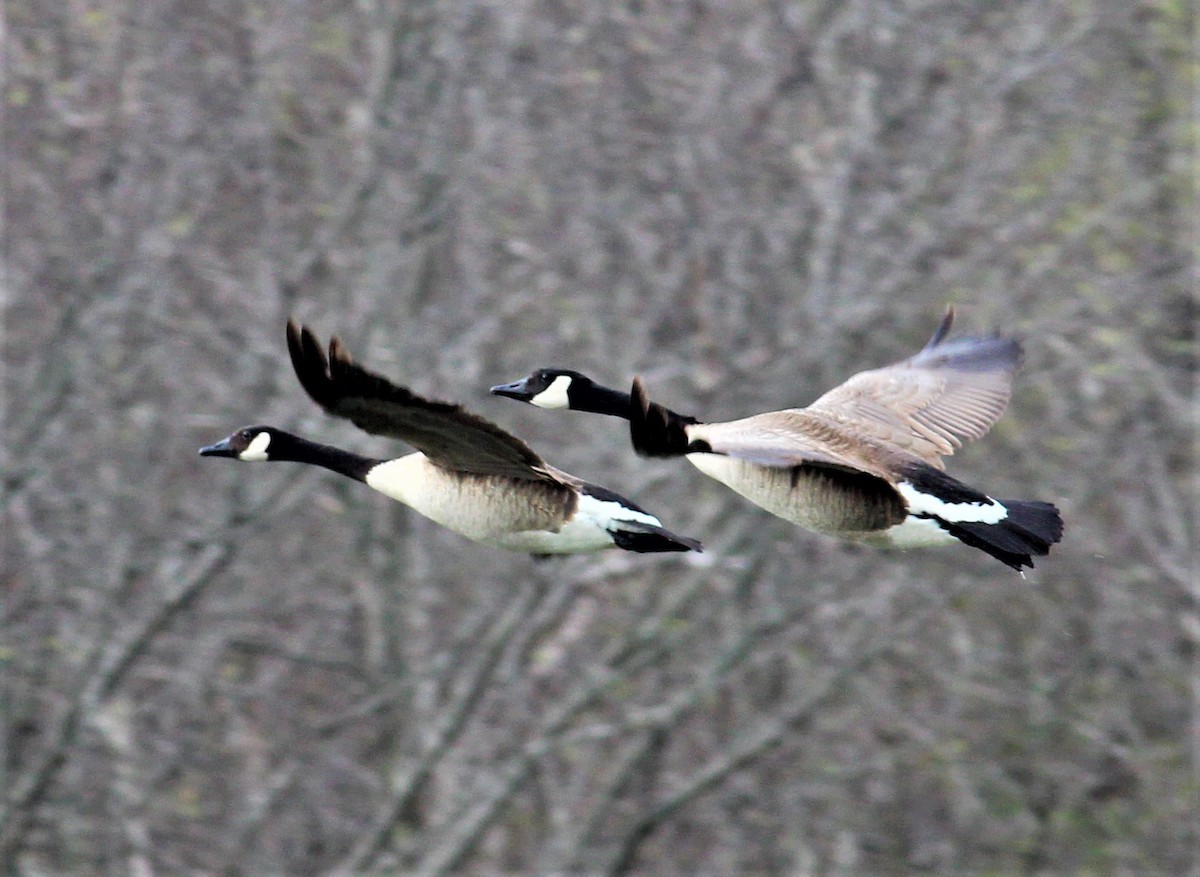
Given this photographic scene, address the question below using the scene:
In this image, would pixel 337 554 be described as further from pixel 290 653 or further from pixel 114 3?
pixel 114 3

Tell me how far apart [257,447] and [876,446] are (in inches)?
89.6

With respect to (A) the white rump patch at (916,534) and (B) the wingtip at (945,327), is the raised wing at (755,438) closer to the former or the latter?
(A) the white rump patch at (916,534)

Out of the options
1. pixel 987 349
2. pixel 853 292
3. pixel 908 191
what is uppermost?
pixel 908 191

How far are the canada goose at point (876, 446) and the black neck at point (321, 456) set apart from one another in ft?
1.87

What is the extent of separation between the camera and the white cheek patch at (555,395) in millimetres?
7484

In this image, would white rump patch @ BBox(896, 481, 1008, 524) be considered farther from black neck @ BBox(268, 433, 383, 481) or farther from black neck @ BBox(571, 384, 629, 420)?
black neck @ BBox(268, 433, 383, 481)

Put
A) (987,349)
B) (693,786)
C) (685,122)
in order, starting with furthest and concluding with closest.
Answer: (685,122) < (693,786) < (987,349)

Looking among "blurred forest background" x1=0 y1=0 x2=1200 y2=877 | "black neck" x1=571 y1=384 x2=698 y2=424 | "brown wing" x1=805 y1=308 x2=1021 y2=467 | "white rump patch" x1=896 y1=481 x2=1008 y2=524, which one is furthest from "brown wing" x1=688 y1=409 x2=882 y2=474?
"blurred forest background" x1=0 y1=0 x2=1200 y2=877

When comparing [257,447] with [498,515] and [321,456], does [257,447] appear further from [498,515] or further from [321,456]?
[498,515]

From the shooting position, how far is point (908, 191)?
35.8ft

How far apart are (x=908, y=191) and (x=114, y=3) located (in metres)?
4.65

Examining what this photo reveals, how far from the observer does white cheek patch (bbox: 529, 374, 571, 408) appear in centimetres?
748

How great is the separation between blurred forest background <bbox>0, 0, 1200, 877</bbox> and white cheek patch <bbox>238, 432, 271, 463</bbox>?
2527 millimetres

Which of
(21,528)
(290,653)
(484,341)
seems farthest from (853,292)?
(21,528)
